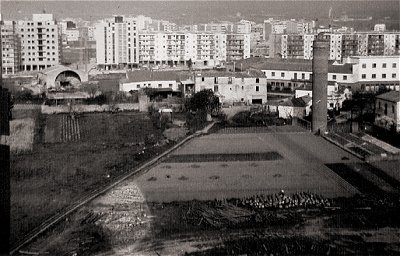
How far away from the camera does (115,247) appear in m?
4.49

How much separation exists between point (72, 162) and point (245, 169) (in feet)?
6.56

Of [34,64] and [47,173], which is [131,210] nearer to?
[47,173]

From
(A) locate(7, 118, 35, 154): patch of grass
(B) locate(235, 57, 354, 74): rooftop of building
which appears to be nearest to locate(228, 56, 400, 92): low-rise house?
(B) locate(235, 57, 354, 74): rooftop of building

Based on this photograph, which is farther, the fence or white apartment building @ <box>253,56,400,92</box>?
white apartment building @ <box>253,56,400,92</box>

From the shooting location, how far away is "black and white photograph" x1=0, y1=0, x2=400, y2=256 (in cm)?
464

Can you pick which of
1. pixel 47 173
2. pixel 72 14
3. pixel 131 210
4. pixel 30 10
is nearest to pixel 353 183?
pixel 131 210

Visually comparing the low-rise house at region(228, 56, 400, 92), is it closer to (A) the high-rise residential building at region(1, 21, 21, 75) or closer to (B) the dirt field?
(B) the dirt field

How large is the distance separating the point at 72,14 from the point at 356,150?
3070cm

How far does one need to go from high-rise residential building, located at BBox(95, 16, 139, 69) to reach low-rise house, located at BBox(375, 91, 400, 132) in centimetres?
1313

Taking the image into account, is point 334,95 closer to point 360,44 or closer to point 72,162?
point 72,162

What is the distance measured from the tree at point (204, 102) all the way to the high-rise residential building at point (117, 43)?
1102cm

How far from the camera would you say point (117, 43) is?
21312 millimetres

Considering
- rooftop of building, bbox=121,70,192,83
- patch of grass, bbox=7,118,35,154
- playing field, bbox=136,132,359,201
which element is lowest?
playing field, bbox=136,132,359,201

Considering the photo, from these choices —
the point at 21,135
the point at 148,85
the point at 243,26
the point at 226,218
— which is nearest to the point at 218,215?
the point at 226,218
